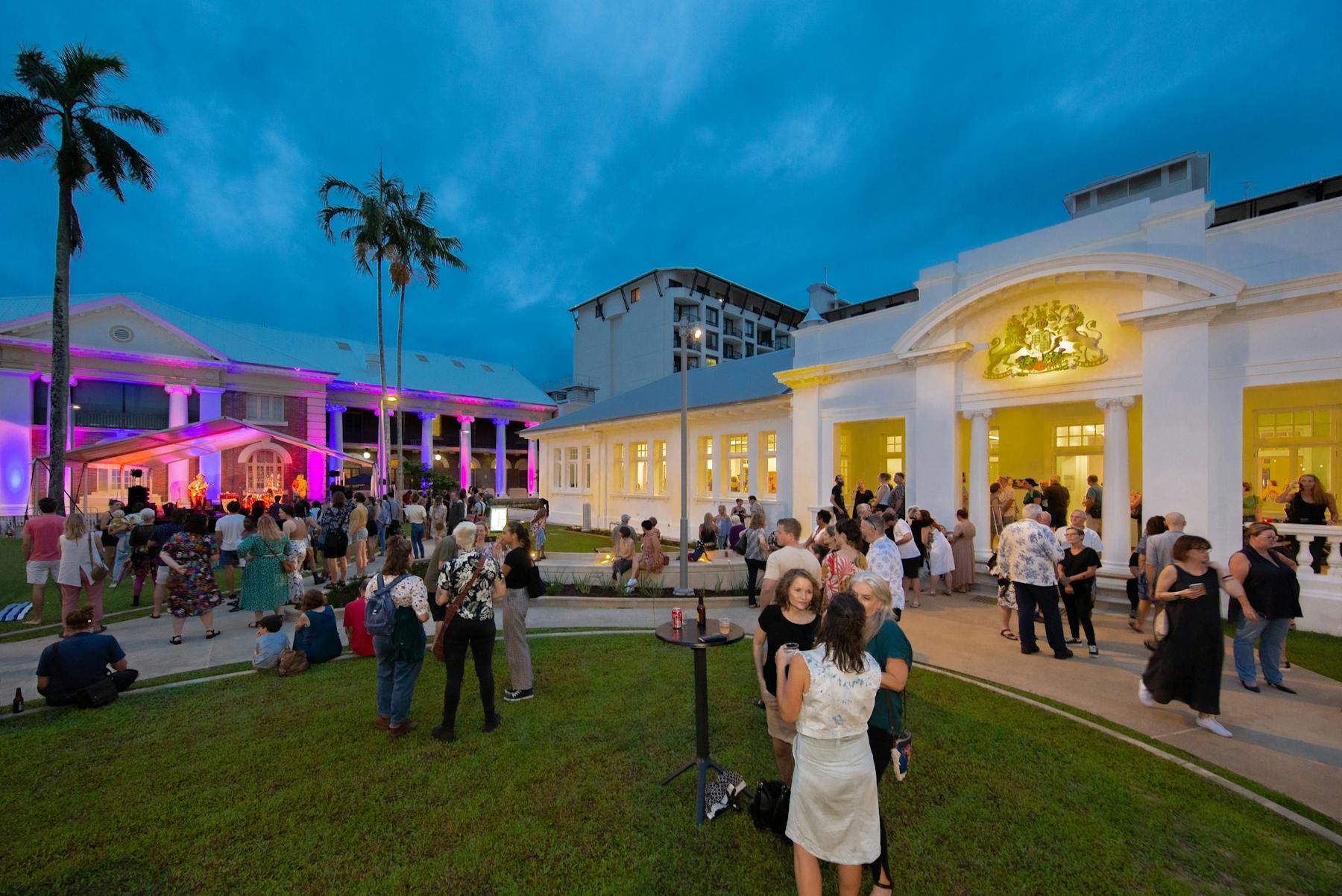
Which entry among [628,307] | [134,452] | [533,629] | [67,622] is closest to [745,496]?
[533,629]

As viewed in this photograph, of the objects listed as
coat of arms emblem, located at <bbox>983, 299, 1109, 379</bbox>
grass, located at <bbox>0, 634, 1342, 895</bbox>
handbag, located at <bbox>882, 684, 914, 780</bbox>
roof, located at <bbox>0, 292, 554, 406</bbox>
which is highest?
roof, located at <bbox>0, 292, 554, 406</bbox>

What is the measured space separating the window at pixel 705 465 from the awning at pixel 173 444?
44.3 ft

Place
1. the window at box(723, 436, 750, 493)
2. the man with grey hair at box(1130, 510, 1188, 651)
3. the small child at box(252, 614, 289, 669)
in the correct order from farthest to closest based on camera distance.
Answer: the window at box(723, 436, 750, 493)
the man with grey hair at box(1130, 510, 1188, 651)
the small child at box(252, 614, 289, 669)

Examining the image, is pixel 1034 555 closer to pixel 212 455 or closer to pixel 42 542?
pixel 42 542

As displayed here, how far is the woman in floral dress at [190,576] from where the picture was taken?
25.2ft

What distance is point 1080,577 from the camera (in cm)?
713

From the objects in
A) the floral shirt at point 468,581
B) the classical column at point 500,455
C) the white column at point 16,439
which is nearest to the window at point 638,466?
the floral shirt at point 468,581

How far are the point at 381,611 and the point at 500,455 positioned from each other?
141 ft

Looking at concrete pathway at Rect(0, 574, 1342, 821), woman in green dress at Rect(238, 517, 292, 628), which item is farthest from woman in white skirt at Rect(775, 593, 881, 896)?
woman in green dress at Rect(238, 517, 292, 628)

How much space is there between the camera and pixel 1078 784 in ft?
13.4

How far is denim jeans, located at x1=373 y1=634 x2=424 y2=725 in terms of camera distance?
4.86 m

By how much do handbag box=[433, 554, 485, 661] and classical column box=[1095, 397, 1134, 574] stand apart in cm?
1103

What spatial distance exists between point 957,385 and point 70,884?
13979 millimetres

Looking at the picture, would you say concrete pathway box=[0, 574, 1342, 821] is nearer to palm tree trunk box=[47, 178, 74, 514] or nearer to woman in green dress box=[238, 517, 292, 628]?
woman in green dress box=[238, 517, 292, 628]
